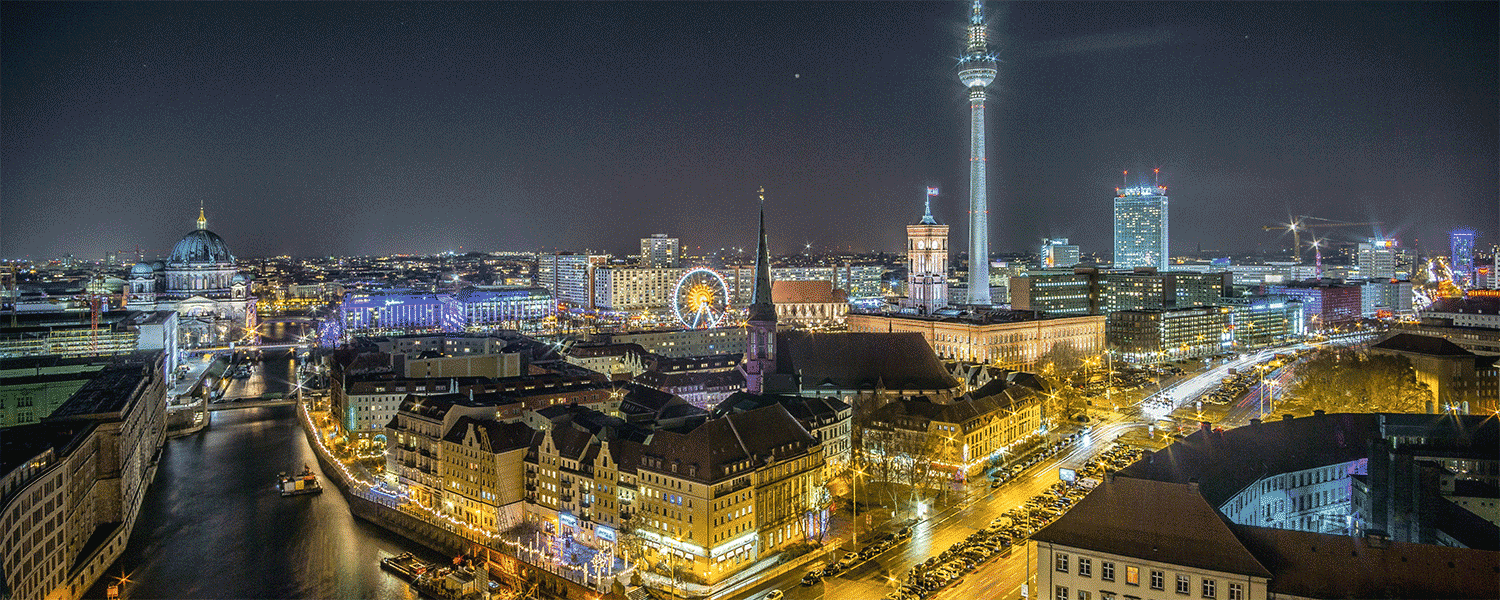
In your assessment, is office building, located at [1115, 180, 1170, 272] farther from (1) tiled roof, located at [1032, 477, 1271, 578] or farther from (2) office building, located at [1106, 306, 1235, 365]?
(1) tiled roof, located at [1032, 477, 1271, 578]

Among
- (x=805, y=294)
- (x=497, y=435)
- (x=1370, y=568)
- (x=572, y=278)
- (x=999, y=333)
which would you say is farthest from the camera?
(x=572, y=278)

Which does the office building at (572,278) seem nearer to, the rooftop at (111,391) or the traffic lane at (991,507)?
the rooftop at (111,391)

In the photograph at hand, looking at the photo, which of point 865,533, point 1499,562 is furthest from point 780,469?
point 1499,562

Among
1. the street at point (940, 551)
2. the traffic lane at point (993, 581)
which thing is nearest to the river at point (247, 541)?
the street at point (940, 551)

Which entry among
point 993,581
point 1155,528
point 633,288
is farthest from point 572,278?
point 1155,528

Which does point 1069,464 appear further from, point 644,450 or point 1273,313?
point 1273,313

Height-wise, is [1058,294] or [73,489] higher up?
[1058,294]

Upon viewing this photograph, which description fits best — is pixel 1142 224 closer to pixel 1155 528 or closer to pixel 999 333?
pixel 999 333
